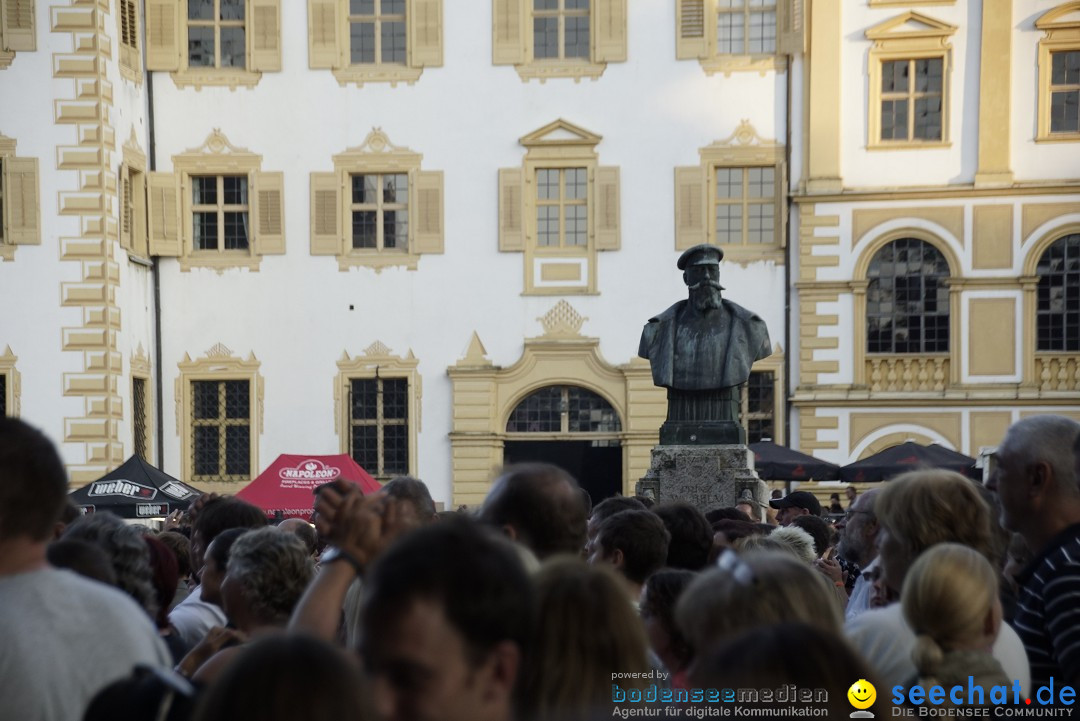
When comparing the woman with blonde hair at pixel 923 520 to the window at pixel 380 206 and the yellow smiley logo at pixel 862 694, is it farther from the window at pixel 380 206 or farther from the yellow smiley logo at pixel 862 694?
the window at pixel 380 206

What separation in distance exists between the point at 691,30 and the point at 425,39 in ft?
15.2

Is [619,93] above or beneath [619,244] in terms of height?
above

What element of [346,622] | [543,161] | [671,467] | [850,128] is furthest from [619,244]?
[346,622]

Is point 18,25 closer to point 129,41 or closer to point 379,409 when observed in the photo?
point 129,41

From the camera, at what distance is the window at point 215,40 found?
90.2 ft

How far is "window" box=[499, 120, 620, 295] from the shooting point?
1068 inches

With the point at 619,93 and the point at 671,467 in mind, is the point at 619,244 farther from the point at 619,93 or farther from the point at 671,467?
the point at 671,467

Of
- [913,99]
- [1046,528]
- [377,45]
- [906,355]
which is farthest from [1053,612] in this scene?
[377,45]

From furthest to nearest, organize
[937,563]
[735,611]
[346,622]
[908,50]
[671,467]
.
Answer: [908,50], [671,467], [346,622], [937,563], [735,611]

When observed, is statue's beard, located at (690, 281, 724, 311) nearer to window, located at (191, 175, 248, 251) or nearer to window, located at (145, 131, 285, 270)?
window, located at (145, 131, 285, 270)

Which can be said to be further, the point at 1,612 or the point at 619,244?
the point at 619,244

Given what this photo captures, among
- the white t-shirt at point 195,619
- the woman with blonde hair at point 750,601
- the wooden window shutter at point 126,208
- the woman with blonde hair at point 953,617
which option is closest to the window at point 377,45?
the wooden window shutter at point 126,208

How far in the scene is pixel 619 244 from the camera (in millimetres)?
27047

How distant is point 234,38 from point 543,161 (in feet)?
19.4
